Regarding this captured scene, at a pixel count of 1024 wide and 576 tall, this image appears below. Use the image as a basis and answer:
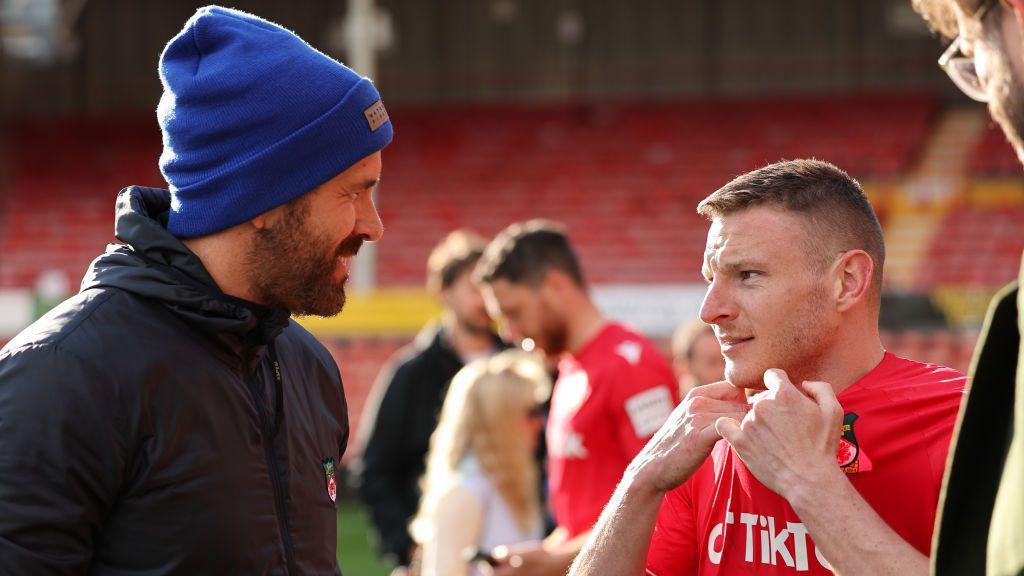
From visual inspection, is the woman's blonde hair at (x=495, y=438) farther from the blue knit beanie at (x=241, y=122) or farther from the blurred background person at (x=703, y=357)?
the blue knit beanie at (x=241, y=122)

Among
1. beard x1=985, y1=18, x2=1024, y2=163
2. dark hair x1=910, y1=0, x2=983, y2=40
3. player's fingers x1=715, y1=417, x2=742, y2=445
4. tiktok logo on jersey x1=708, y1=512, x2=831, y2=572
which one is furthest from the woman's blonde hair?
beard x1=985, y1=18, x2=1024, y2=163

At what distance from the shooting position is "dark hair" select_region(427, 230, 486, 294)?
547 centimetres

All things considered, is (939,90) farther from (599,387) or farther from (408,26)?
(599,387)

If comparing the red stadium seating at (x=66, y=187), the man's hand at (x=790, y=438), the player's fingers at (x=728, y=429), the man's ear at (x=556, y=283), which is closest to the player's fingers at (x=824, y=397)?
the man's hand at (x=790, y=438)

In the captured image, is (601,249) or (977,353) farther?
(601,249)

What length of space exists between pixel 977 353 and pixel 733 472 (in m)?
0.80

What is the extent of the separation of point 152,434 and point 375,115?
698mm

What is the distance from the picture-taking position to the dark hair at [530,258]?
4.36 metres

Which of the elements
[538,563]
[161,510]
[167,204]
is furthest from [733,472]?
[538,563]

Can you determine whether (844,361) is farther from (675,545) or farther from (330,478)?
(330,478)

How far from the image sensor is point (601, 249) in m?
15.8

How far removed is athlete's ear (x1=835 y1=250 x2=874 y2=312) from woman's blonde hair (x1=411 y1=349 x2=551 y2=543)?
2253mm

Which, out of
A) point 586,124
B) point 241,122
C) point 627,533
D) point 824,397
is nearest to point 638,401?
point 627,533

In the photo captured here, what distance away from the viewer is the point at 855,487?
74.5 inches
